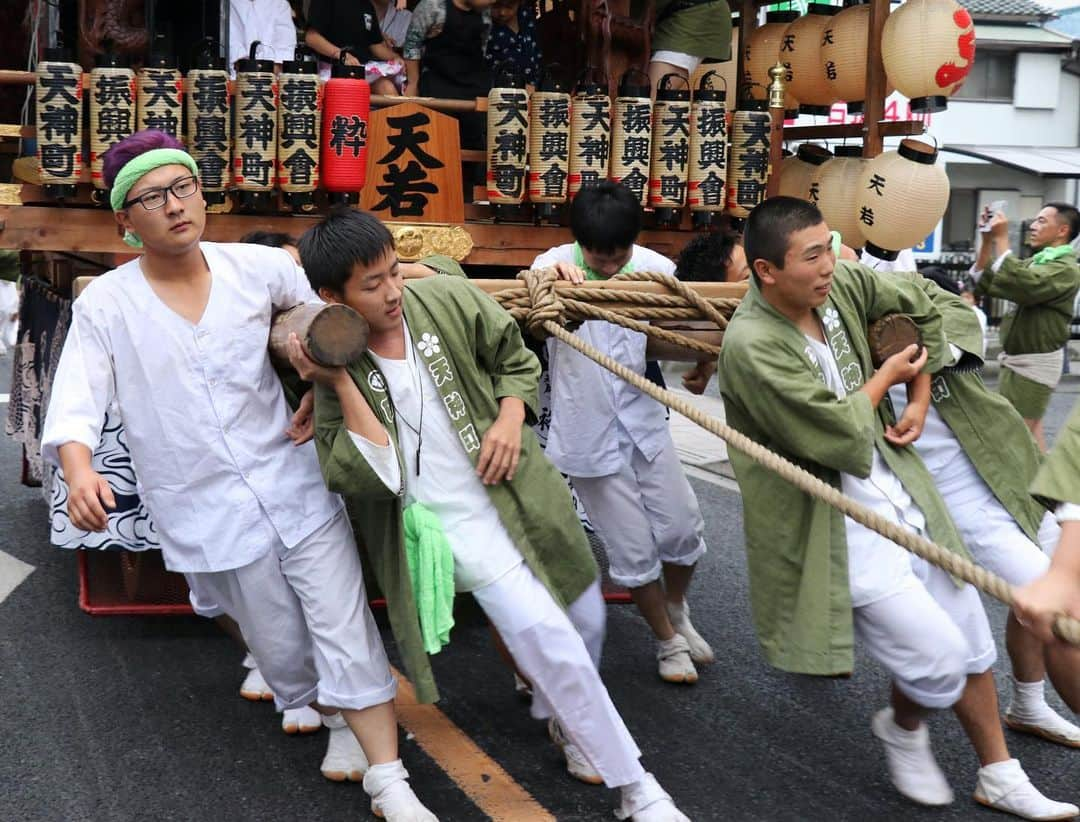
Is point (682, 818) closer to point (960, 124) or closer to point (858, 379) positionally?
point (858, 379)

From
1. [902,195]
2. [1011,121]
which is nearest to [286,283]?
[902,195]

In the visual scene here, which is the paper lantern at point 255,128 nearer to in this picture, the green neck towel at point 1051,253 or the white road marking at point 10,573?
the white road marking at point 10,573

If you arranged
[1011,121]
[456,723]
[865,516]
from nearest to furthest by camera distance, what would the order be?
[865,516] → [456,723] → [1011,121]

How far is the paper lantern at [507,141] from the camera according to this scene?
17.8ft

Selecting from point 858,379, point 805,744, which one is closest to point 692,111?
point 858,379

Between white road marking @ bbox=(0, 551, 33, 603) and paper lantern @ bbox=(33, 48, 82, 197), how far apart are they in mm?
2077

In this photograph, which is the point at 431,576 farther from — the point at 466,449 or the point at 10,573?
the point at 10,573

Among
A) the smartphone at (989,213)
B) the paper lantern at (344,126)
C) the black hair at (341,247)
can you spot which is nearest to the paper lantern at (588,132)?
the paper lantern at (344,126)

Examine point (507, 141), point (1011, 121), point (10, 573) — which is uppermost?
point (1011, 121)

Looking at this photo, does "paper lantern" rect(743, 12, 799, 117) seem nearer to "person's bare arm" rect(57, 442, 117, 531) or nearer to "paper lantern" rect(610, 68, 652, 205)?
"paper lantern" rect(610, 68, 652, 205)

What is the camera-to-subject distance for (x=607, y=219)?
448 cm

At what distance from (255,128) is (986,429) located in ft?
10.2

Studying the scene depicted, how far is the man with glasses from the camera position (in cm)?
345

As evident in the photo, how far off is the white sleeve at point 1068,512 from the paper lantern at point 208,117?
12.1 ft
